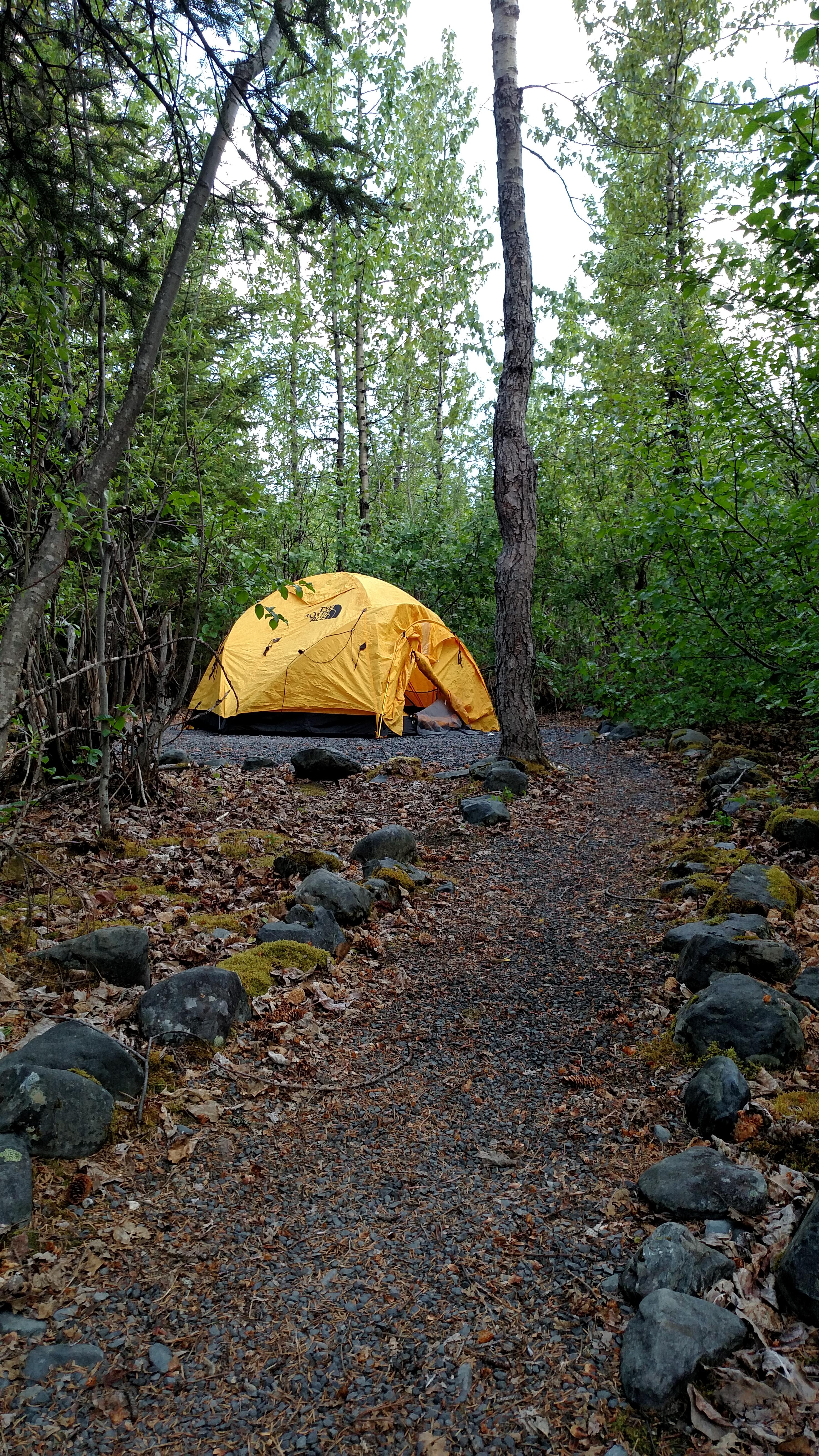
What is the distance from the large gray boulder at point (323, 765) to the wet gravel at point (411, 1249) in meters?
4.72

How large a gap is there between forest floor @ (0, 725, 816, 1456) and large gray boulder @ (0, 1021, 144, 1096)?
7.0 inches

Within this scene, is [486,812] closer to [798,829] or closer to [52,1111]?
[798,829]

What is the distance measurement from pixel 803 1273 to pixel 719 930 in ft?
7.27

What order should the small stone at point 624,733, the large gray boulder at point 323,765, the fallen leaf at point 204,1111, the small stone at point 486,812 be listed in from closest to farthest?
the fallen leaf at point 204,1111 < the small stone at point 486,812 < the large gray boulder at point 323,765 < the small stone at point 624,733

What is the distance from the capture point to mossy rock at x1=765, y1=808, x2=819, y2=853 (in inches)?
226

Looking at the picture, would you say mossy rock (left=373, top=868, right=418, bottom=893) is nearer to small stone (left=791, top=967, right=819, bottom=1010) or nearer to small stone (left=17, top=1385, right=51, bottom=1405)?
small stone (left=791, top=967, right=819, bottom=1010)

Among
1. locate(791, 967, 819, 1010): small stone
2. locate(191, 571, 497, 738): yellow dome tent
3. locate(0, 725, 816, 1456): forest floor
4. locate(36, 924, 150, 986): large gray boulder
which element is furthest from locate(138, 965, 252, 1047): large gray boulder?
locate(191, 571, 497, 738): yellow dome tent

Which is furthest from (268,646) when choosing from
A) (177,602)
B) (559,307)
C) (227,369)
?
(559,307)

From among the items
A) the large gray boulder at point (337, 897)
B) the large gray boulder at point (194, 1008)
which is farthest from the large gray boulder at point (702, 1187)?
the large gray boulder at point (337, 897)

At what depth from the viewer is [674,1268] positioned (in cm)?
236

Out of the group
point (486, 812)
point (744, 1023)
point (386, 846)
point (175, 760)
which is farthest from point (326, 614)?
point (744, 1023)

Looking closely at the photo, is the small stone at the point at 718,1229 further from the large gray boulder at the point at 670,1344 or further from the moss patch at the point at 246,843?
the moss patch at the point at 246,843

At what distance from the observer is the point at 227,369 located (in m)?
13.7

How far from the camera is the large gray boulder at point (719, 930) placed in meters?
4.21
